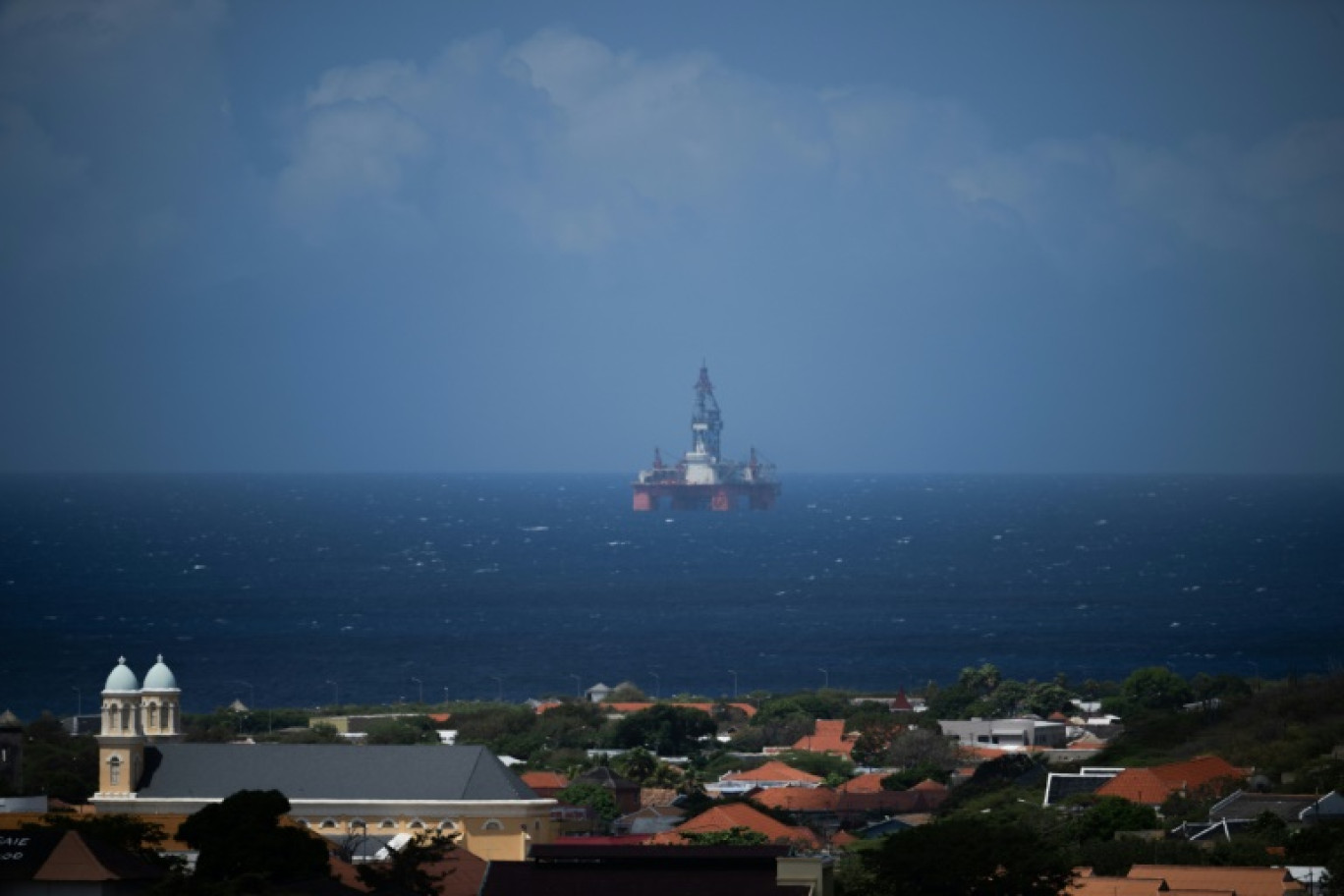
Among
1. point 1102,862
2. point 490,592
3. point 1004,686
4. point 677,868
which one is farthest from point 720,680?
point 677,868

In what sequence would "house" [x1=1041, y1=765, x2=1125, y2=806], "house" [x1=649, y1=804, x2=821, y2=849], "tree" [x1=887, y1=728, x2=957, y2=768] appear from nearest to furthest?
"house" [x1=649, y1=804, x2=821, y2=849] < "house" [x1=1041, y1=765, x2=1125, y2=806] < "tree" [x1=887, y1=728, x2=957, y2=768]

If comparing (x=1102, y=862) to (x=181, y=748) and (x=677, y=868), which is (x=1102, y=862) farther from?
(x=181, y=748)

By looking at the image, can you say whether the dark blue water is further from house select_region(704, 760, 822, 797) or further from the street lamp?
house select_region(704, 760, 822, 797)

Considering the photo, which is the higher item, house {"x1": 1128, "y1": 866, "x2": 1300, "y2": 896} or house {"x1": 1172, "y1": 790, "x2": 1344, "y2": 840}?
house {"x1": 1128, "y1": 866, "x2": 1300, "y2": 896}

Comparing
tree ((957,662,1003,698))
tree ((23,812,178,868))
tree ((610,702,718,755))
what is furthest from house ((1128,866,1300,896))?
tree ((957,662,1003,698))

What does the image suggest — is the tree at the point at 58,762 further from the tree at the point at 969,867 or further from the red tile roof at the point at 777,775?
the tree at the point at 969,867

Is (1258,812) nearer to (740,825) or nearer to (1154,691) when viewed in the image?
(740,825)
